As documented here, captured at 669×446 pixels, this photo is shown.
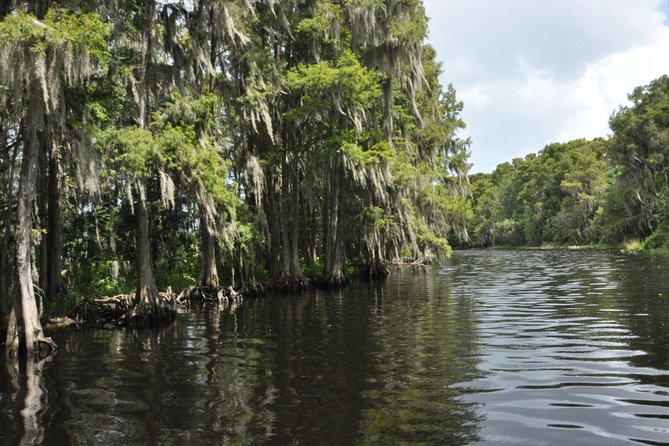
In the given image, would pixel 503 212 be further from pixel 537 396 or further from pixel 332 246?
pixel 537 396

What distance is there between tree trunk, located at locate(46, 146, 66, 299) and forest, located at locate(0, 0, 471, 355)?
0.19 feet

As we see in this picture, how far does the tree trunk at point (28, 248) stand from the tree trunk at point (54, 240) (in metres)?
4.62

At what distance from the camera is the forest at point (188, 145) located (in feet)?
34.1

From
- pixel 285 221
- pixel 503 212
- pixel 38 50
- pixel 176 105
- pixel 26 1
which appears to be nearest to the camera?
pixel 38 50

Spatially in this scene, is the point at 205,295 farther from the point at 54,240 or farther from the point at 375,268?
the point at 375,268

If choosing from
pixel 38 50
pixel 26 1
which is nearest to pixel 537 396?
pixel 38 50

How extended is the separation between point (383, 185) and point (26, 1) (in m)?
16.0

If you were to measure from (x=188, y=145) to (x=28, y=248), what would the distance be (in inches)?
202

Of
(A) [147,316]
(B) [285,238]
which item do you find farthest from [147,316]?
(B) [285,238]

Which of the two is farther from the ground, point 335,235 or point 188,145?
point 188,145

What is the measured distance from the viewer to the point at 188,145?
14.2 meters

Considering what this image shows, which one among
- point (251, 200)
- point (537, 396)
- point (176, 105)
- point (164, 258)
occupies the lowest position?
point (537, 396)

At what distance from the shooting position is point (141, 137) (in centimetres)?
1327

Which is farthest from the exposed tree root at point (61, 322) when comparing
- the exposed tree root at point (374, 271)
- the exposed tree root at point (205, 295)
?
the exposed tree root at point (374, 271)
